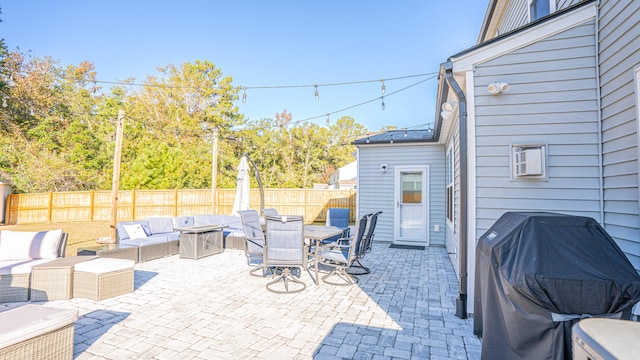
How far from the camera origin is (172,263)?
5.81m

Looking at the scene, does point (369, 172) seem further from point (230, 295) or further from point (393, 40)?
point (230, 295)

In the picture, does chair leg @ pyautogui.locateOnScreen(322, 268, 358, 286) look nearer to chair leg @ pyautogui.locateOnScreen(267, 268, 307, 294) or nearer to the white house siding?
chair leg @ pyautogui.locateOnScreen(267, 268, 307, 294)

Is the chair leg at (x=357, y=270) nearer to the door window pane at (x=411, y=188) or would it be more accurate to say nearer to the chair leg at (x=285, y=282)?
the chair leg at (x=285, y=282)

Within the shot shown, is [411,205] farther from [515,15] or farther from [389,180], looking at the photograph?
[515,15]

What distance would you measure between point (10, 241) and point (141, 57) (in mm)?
14182

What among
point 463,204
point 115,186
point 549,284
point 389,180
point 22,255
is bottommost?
point 22,255

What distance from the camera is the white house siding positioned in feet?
7.95

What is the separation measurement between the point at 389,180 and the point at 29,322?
7.25 m

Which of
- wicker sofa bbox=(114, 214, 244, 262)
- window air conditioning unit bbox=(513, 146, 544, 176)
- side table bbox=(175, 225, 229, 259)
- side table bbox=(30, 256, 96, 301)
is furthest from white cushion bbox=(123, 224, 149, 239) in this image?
window air conditioning unit bbox=(513, 146, 544, 176)

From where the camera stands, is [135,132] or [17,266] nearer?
[17,266]

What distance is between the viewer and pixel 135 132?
706 inches

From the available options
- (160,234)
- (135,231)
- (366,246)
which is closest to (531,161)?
(366,246)

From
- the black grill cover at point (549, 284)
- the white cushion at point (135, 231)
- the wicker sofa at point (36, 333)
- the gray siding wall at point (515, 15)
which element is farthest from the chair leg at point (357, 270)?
the gray siding wall at point (515, 15)

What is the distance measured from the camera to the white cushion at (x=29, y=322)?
2.00 m
